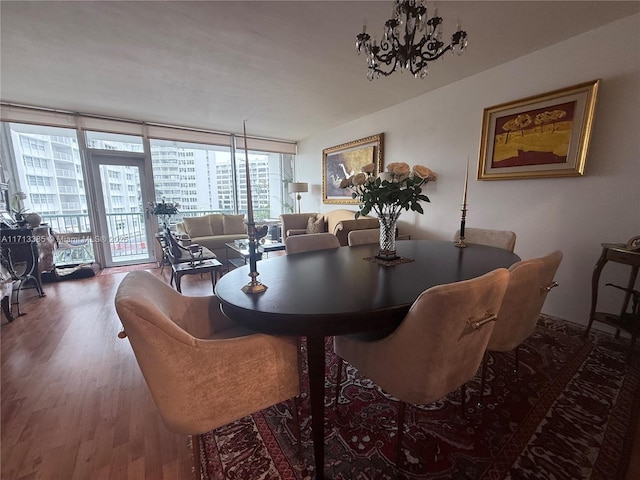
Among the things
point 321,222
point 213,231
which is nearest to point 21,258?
point 213,231

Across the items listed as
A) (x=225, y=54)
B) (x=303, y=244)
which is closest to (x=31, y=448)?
(x=303, y=244)

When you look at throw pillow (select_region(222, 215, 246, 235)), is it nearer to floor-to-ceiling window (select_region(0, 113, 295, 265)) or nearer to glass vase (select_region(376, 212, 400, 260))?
floor-to-ceiling window (select_region(0, 113, 295, 265))

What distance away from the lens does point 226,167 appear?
223 inches

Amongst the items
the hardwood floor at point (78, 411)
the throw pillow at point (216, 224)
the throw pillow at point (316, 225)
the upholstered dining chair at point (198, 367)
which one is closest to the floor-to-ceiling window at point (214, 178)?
the throw pillow at point (216, 224)

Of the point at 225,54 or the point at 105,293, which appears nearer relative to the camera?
the point at 225,54

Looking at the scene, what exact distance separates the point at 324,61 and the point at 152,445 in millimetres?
3137

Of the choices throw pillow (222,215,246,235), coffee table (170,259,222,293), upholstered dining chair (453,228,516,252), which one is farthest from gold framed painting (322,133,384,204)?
coffee table (170,259,222,293)

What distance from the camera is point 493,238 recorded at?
222 centimetres

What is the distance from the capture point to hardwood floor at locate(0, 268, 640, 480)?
3.65 feet

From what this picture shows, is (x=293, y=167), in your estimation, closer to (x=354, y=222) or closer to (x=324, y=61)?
(x=354, y=222)

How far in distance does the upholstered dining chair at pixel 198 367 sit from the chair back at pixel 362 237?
54.4 inches

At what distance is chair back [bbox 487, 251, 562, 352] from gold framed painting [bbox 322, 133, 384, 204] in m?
2.83

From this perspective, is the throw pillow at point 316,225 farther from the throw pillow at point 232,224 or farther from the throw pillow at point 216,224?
the throw pillow at point 216,224

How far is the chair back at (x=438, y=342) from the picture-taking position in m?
0.84
